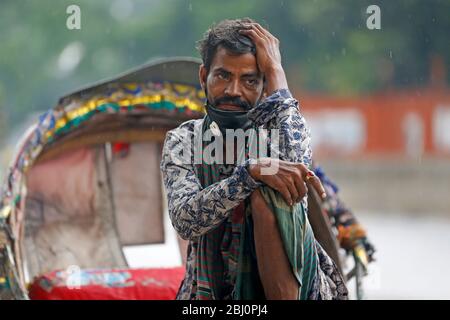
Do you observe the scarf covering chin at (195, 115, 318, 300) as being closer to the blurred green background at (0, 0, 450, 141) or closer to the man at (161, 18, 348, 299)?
the man at (161, 18, 348, 299)

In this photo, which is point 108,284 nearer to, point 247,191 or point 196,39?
point 247,191

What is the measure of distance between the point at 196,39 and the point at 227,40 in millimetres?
20669

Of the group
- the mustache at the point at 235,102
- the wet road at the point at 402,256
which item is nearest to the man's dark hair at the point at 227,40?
the mustache at the point at 235,102

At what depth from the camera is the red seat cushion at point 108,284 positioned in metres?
4.61

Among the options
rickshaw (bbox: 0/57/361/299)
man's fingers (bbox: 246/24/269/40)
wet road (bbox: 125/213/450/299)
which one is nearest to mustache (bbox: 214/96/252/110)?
man's fingers (bbox: 246/24/269/40)

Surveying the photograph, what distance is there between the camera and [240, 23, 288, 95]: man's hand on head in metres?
3.04

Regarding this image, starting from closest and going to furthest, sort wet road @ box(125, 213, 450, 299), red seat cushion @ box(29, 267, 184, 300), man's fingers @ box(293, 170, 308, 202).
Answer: man's fingers @ box(293, 170, 308, 202), red seat cushion @ box(29, 267, 184, 300), wet road @ box(125, 213, 450, 299)

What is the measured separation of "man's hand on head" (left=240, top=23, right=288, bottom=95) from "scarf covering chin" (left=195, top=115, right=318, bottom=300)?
10.7 inches

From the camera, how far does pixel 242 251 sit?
295cm

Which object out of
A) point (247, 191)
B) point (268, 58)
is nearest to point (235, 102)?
point (268, 58)

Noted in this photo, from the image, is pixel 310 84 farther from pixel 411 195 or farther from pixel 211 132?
pixel 211 132
